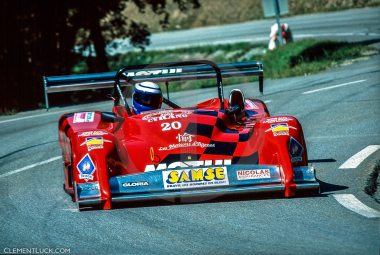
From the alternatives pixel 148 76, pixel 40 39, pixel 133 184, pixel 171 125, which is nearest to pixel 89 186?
pixel 133 184

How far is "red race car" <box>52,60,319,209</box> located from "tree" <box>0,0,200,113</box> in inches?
542

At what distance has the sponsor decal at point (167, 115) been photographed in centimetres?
862

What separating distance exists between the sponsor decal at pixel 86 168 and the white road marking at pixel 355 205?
2266 mm

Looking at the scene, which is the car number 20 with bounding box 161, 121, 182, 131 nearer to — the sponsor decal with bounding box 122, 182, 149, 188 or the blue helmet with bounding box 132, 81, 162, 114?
the sponsor decal with bounding box 122, 182, 149, 188

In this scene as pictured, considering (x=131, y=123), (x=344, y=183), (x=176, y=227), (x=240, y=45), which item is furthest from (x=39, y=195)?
(x=240, y=45)

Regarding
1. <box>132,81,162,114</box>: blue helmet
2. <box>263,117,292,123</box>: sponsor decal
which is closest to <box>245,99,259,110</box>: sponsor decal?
<box>132,81,162,114</box>: blue helmet

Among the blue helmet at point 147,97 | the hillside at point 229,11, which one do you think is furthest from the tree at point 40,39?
the hillside at point 229,11

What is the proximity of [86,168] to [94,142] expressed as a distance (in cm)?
33

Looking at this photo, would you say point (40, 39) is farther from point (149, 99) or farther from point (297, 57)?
point (149, 99)

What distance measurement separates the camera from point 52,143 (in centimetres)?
1302

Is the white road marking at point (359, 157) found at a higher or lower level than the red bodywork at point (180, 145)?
lower

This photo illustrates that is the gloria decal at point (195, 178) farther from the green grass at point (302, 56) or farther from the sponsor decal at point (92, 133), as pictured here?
the green grass at point (302, 56)

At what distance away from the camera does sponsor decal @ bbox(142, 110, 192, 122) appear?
28.3 ft

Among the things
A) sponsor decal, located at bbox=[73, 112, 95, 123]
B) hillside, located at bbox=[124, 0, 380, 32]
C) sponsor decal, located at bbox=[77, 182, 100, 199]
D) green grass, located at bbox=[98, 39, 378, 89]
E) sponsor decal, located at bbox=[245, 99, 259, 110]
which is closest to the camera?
sponsor decal, located at bbox=[77, 182, 100, 199]
